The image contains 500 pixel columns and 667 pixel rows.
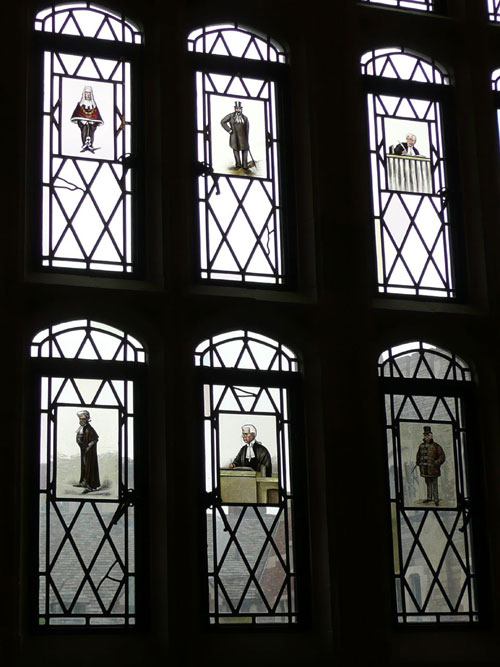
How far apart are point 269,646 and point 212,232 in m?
2.52


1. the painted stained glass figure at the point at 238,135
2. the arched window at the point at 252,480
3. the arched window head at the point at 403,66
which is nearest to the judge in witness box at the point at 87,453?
the arched window at the point at 252,480

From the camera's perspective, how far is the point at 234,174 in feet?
25.6

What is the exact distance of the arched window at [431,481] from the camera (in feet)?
24.1

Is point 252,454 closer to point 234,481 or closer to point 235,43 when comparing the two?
point 234,481

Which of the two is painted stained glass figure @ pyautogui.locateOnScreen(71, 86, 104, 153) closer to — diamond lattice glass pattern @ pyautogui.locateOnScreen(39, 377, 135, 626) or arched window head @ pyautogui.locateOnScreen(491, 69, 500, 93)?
diamond lattice glass pattern @ pyautogui.locateOnScreen(39, 377, 135, 626)

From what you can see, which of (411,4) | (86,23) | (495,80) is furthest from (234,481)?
(411,4)

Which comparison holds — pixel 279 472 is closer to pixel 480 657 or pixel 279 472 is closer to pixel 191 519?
pixel 191 519

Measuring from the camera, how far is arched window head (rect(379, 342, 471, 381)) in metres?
7.75

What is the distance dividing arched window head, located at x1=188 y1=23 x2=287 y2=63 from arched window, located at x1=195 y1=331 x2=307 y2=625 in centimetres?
191

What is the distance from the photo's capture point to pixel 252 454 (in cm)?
731

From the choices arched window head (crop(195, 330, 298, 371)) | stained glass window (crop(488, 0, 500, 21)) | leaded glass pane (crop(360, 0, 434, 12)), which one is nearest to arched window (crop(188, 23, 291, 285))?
arched window head (crop(195, 330, 298, 371))

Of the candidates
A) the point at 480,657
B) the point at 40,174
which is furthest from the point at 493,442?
the point at 40,174

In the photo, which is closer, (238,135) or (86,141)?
(86,141)

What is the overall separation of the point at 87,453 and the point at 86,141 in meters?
1.95
